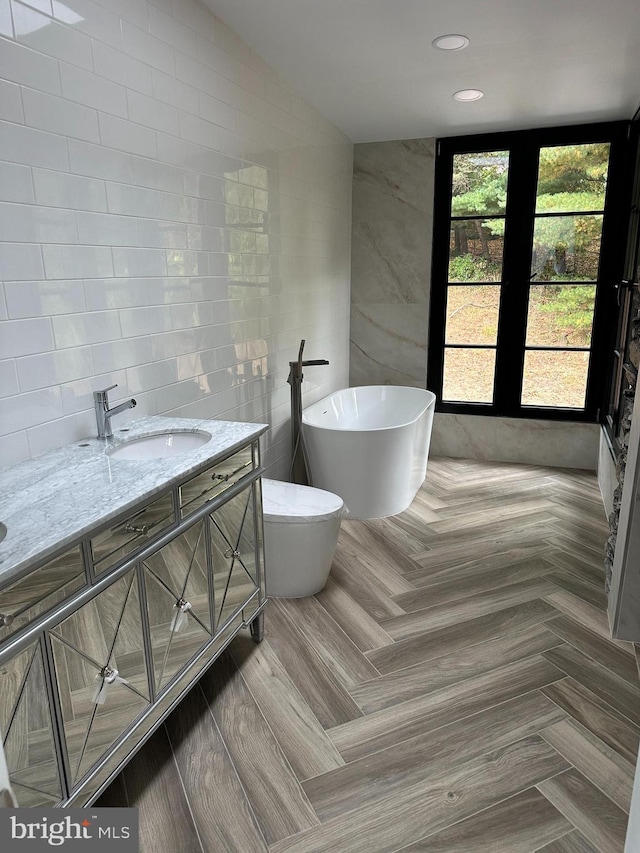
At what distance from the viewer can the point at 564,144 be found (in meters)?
4.14

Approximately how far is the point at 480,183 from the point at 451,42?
1806 millimetres

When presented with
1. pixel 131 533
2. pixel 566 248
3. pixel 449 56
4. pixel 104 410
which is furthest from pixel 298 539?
pixel 566 248

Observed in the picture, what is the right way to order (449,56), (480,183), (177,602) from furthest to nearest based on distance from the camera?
(480,183), (449,56), (177,602)

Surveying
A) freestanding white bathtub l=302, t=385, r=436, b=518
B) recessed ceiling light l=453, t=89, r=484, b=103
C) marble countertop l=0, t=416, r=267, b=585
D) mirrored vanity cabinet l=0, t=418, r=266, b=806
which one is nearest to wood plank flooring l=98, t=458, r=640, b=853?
mirrored vanity cabinet l=0, t=418, r=266, b=806

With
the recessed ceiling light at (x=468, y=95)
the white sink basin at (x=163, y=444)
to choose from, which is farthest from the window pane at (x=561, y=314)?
the white sink basin at (x=163, y=444)

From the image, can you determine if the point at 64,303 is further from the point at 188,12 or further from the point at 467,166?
the point at 467,166

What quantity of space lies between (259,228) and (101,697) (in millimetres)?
2384

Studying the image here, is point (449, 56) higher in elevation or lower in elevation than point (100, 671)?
higher

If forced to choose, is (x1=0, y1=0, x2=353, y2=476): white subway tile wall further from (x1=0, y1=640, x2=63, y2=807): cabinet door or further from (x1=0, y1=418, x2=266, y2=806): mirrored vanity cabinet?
(x1=0, y1=640, x2=63, y2=807): cabinet door

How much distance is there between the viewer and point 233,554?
2053 mm

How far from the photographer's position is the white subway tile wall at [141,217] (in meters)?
1.67

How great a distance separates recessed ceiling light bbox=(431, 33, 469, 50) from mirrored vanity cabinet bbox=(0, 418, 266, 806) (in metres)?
2.11

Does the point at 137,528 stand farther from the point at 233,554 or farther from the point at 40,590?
the point at 233,554

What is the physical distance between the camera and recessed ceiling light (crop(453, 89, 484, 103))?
335 cm
